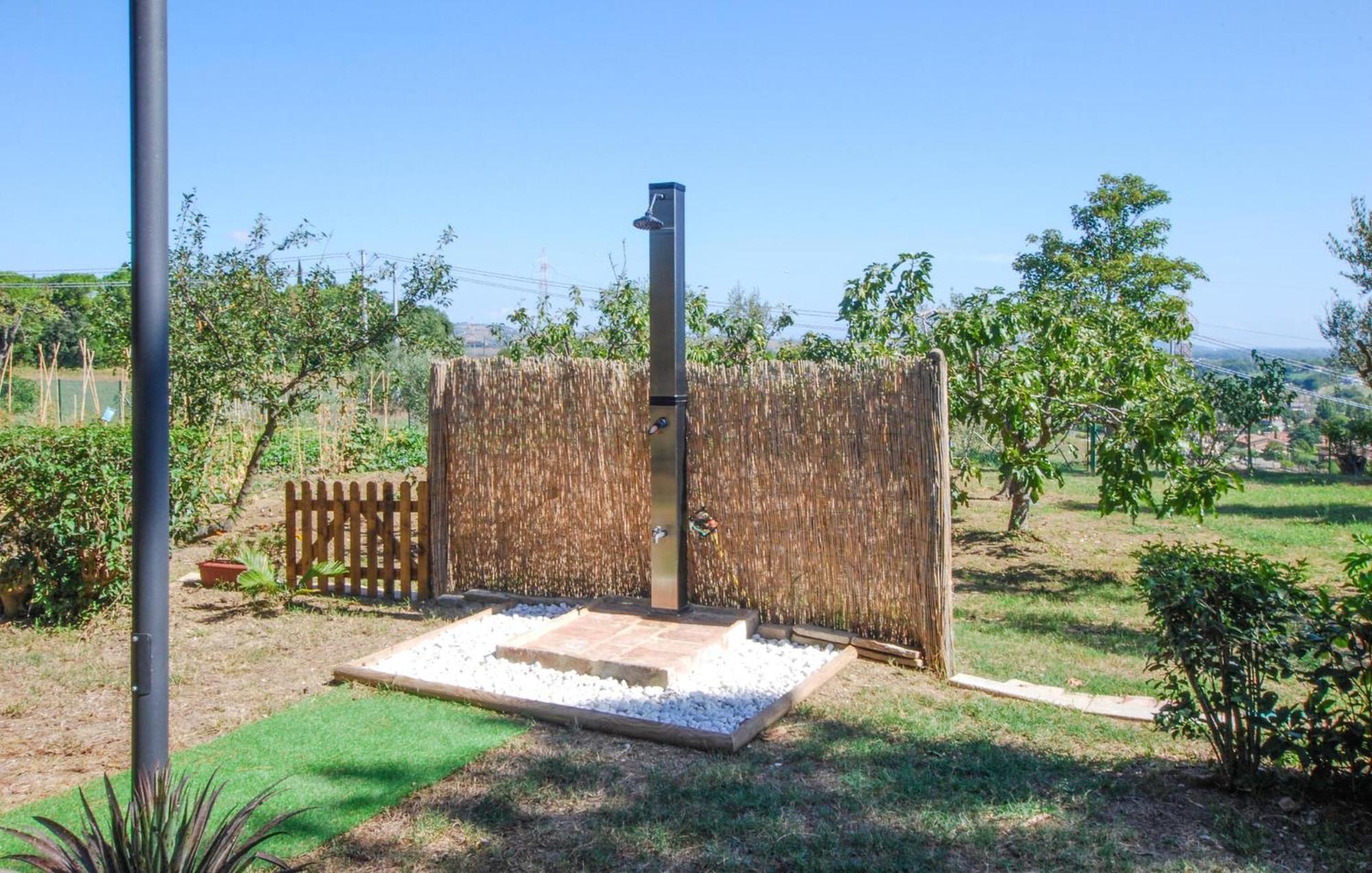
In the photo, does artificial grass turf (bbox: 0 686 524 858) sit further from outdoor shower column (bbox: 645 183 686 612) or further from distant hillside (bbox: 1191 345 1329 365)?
distant hillside (bbox: 1191 345 1329 365)

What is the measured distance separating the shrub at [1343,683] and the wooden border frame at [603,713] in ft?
7.18

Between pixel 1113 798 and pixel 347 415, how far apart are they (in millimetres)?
12234

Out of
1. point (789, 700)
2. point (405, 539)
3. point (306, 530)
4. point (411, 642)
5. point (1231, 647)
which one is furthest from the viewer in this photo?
point (306, 530)

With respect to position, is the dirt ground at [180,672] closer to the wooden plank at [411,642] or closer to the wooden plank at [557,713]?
the wooden plank at [411,642]

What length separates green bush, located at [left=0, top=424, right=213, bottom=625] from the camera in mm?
6199

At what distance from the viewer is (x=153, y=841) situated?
8.27 feet

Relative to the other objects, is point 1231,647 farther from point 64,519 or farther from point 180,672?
point 64,519

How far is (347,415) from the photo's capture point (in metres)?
14.0

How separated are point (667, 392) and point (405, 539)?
8.29ft

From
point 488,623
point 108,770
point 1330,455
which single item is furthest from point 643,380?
point 1330,455

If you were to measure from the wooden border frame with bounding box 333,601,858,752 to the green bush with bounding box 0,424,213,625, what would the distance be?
210 centimetres

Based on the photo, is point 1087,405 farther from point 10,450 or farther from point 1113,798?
point 10,450

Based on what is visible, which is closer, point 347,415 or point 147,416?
point 147,416

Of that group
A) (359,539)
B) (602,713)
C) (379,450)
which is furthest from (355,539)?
(379,450)
